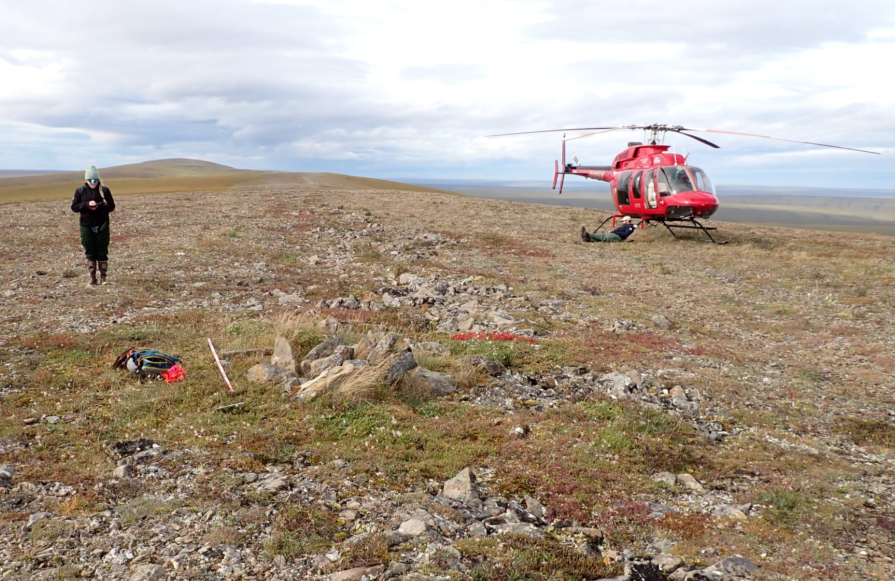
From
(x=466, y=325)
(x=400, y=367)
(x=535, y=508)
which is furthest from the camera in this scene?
(x=466, y=325)

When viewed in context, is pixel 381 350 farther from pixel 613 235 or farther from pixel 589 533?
pixel 613 235

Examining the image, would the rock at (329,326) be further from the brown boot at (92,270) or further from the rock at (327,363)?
the brown boot at (92,270)

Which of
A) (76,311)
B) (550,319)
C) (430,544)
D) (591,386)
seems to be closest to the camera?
(430,544)

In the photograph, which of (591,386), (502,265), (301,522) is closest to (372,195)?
(502,265)

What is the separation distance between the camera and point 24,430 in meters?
8.34

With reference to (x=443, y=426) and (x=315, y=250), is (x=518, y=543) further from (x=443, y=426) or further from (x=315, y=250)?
(x=315, y=250)

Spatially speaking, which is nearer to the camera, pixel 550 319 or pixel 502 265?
pixel 550 319

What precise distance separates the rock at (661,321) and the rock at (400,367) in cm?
819

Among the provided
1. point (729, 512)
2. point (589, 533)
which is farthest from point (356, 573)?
point (729, 512)

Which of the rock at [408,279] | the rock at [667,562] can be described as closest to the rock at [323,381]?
the rock at [667,562]

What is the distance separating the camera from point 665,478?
7.93 metres

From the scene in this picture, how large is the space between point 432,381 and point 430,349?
1747 millimetres

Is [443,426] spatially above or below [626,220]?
below

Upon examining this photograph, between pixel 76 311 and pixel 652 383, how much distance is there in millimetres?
14162
